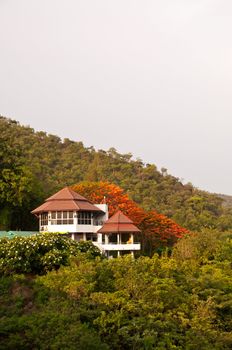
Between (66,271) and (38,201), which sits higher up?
(38,201)

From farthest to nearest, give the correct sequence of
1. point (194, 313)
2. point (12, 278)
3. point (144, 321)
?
point (12, 278), point (194, 313), point (144, 321)

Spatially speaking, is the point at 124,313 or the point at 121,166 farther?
the point at 121,166

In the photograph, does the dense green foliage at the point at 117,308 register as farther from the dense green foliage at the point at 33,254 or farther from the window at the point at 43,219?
the window at the point at 43,219

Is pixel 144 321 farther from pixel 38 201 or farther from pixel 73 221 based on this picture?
pixel 38 201

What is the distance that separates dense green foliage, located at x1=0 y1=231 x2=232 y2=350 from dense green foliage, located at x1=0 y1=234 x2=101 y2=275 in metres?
0.59

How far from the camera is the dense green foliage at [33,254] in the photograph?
22.4 meters

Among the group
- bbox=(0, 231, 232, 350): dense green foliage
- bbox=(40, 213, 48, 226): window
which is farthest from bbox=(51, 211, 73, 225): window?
bbox=(0, 231, 232, 350): dense green foliage

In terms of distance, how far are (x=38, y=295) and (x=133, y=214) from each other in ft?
62.7

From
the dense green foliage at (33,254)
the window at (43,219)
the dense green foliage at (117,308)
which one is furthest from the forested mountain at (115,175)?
the dense green foliage at (117,308)

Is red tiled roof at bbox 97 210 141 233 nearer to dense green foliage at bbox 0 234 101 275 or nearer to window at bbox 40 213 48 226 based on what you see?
window at bbox 40 213 48 226

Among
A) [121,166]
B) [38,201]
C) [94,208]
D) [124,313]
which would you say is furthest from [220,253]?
[121,166]

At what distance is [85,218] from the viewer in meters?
32.4

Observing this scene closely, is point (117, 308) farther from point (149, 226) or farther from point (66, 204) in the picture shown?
point (149, 226)

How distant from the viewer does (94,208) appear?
107 feet
